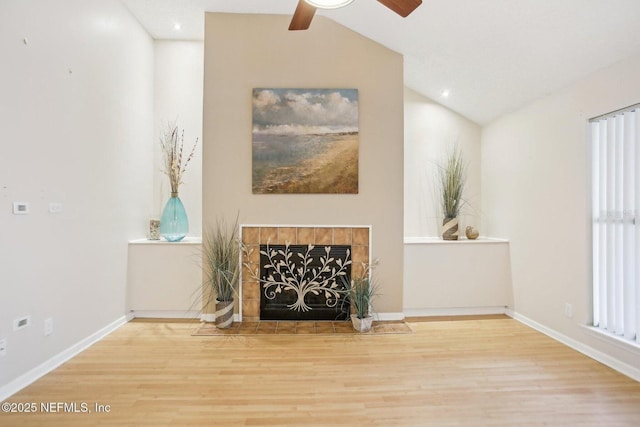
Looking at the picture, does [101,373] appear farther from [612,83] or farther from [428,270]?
[612,83]

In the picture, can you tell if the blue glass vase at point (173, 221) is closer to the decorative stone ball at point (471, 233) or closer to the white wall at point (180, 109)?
the white wall at point (180, 109)

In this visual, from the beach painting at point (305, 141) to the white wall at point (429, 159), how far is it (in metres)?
1.11

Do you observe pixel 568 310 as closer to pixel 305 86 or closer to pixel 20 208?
pixel 305 86

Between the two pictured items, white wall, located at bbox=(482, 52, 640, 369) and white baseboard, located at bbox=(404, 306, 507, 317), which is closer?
white wall, located at bbox=(482, 52, 640, 369)

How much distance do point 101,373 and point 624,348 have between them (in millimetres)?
3912

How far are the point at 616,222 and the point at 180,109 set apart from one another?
4653 mm

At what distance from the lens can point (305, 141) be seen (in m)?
3.77

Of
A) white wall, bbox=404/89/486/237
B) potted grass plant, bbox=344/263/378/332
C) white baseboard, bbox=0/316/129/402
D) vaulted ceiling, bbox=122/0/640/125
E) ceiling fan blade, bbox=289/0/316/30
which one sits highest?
vaulted ceiling, bbox=122/0/640/125

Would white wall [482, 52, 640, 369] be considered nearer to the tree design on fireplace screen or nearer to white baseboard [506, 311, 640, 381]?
white baseboard [506, 311, 640, 381]

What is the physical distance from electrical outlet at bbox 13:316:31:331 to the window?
438cm

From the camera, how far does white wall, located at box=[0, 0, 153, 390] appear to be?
2.26m

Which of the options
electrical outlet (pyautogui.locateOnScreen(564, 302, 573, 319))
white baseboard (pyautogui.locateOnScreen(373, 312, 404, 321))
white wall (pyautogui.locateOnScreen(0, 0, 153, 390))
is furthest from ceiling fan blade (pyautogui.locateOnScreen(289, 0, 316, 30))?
electrical outlet (pyautogui.locateOnScreen(564, 302, 573, 319))

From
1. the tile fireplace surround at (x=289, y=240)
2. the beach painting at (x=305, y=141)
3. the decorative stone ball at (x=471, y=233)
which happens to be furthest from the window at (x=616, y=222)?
the beach painting at (x=305, y=141)

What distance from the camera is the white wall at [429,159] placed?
4531mm
